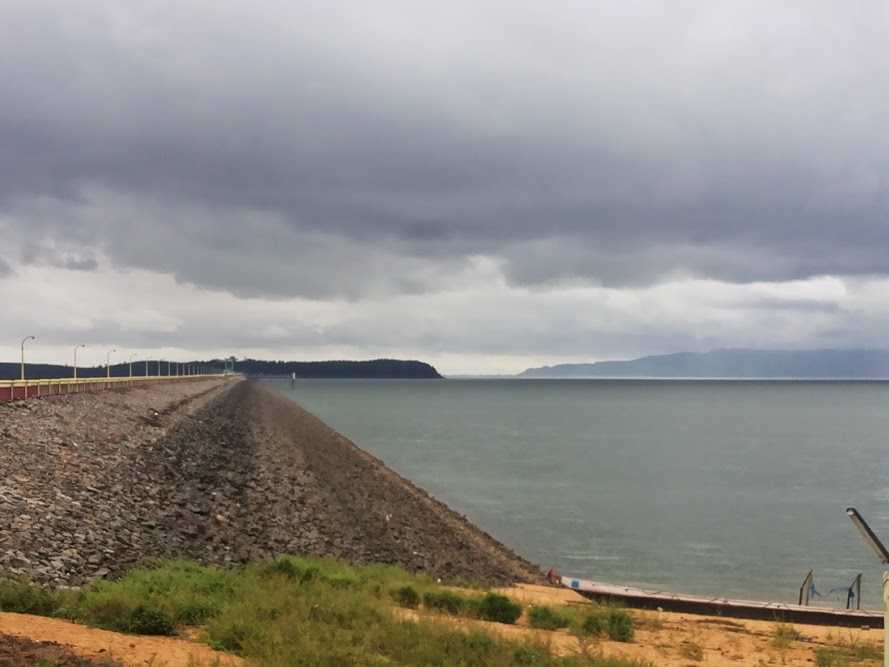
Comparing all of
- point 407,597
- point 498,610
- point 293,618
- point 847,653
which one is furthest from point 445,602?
point 847,653

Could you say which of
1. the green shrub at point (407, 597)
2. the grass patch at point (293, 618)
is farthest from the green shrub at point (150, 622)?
the green shrub at point (407, 597)

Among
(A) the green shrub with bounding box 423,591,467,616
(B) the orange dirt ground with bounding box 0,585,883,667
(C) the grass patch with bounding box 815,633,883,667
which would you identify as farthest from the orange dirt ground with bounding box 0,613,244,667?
(C) the grass patch with bounding box 815,633,883,667

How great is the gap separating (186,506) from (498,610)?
17563 mm

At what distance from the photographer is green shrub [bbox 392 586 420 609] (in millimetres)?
22388

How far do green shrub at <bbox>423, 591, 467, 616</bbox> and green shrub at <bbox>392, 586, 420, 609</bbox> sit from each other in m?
0.25

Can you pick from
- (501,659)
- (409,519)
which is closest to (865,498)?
(409,519)

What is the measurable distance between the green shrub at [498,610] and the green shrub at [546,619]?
0.42 meters

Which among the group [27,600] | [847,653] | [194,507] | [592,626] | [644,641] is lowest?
[644,641]

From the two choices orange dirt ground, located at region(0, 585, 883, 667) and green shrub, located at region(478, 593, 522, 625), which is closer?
orange dirt ground, located at region(0, 585, 883, 667)

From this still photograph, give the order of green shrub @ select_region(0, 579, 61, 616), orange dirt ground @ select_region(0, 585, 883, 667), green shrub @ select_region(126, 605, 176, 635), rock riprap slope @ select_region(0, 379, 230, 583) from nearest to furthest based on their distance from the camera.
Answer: orange dirt ground @ select_region(0, 585, 883, 667)
green shrub @ select_region(126, 605, 176, 635)
green shrub @ select_region(0, 579, 61, 616)
rock riprap slope @ select_region(0, 379, 230, 583)

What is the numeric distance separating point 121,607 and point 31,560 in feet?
17.4

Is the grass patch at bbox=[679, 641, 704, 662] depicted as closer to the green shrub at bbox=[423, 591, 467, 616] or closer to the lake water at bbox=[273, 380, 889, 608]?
the green shrub at bbox=[423, 591, 467, 616]

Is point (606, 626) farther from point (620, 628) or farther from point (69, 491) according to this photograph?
point (69, 491)

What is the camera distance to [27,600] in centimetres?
1641
